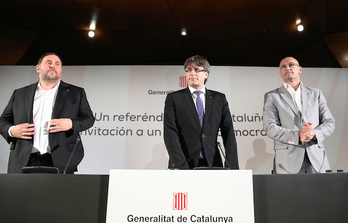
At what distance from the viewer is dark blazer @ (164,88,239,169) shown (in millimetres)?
2234

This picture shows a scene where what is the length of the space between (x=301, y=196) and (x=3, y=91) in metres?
3.75

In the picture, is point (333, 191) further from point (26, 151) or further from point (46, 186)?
point (26, 151)

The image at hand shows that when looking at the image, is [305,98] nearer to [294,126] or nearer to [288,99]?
[288,99]

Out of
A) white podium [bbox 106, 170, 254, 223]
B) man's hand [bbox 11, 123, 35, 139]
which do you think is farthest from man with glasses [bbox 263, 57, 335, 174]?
man's hand [bbox 11, 123, 35, 139]

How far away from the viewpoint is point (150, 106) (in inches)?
144

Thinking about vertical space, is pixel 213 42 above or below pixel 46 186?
above

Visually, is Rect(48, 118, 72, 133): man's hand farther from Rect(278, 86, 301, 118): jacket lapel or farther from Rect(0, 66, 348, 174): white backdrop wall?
Rect(278, 86, 301, 118): jacket lapel

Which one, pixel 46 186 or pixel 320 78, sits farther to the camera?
pixel 320 78

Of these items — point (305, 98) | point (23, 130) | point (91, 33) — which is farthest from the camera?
point (91, 33)

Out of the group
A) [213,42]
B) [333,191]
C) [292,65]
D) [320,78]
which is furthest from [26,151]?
[320,78]

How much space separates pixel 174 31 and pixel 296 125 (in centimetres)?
227

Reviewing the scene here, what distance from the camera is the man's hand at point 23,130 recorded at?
2.18 meters

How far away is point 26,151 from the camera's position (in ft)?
7.36

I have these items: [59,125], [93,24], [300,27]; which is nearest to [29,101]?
[59,125]
